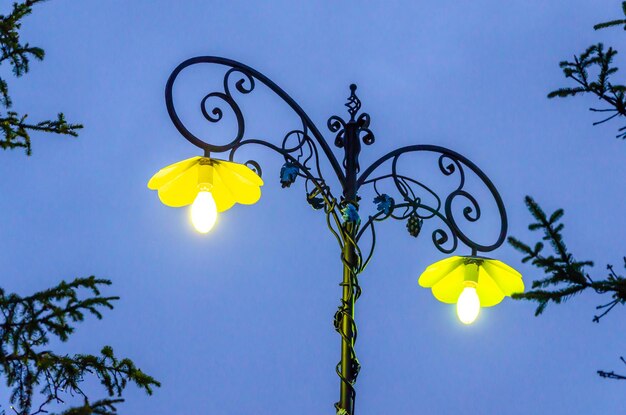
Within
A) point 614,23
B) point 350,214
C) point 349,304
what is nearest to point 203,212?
point 350,214

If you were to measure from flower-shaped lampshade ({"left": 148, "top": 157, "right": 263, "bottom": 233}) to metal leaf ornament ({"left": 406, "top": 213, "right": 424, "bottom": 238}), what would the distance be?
93 centimetres

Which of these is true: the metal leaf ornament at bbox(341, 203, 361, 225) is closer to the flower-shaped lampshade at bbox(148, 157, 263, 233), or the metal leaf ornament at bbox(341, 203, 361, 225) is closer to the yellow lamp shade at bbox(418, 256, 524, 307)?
the flower-shaped lampshade at bbox(148, 157, 263, 233)

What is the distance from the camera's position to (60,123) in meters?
5.38

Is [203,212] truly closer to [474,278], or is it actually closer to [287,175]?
[287,175]

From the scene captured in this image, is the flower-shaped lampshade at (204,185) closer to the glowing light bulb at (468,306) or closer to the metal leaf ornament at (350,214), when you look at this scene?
the metal leaf ornament at (350,214)

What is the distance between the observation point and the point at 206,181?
520 cm

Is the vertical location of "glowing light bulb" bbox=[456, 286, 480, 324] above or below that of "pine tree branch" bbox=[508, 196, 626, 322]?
above

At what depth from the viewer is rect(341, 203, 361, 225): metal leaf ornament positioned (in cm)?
503

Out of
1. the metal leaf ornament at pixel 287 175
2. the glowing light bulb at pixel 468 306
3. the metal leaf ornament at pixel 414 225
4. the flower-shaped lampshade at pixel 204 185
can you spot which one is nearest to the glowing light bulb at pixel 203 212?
the flower-shaped lampshade at pixel 204 185

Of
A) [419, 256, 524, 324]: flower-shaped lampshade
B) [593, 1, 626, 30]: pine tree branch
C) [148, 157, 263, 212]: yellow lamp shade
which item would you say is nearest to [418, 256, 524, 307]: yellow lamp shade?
[419, 256, 524, 324]: flower-shaped lampshade

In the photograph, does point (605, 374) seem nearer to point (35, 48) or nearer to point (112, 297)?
point (112, 297)

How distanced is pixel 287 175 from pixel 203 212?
0.48 metres

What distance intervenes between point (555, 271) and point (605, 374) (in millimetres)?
415

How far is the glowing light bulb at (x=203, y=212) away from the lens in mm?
5152
